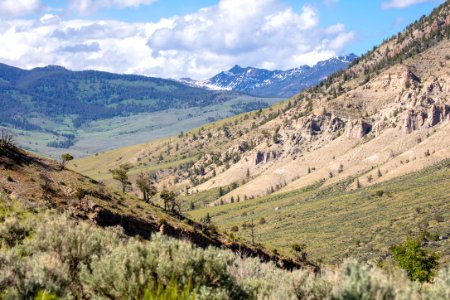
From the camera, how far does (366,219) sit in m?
149

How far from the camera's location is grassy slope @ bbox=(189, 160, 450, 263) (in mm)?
119688

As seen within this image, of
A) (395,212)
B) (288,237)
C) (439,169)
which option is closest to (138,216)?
(288,237)

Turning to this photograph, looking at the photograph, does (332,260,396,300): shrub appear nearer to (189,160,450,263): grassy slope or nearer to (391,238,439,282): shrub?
(391,238,439,282): shrub

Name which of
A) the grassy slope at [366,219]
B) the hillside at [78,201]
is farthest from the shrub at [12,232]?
the grassy slope at [366,219]

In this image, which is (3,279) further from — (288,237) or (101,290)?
(288,237)

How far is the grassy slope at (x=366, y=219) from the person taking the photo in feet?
393

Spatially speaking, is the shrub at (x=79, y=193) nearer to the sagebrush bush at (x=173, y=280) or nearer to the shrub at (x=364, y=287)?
the sagebrush bush at (x=173, y=280)

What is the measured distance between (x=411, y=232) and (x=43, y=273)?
115m

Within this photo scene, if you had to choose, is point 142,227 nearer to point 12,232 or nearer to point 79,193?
point 79,193

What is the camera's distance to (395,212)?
146m

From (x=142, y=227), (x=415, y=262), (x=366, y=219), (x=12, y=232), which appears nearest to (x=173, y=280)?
(x=12, y=232)

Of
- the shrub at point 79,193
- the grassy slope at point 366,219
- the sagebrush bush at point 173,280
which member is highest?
the shrub at point 79,193

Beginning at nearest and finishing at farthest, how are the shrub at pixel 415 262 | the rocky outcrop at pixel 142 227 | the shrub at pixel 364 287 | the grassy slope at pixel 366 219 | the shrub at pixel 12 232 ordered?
the shrub at pixel 364 287, the shrub at pixel 12 232, the rocky outcrop at pixel 142 227, the shrub at pixel 415 262, the grassy slope at pixel 366 219

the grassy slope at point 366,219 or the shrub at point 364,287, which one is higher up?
the shrub at point 364,287
